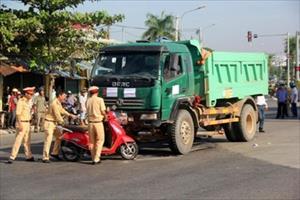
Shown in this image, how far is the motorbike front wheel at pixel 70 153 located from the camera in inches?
491

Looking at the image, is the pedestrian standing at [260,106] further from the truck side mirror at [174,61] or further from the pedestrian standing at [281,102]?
the pedestrian standing at [281,102]

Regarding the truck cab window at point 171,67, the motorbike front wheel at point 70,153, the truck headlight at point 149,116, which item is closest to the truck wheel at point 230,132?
the truck cab window at point 171,67

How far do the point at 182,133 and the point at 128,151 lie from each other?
158cm

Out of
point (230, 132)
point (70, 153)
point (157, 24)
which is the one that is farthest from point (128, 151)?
point (157, 24)

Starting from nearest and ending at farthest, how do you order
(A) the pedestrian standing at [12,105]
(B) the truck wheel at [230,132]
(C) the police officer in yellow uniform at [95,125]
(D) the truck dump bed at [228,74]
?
(C) the police officer in yellow uniform at [95,125], (D) the truck dump bed at [228,74], (B) the truck wheel at [230,132], (A) the pedestrian standing at [12,105]

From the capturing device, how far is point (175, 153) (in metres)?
13.6

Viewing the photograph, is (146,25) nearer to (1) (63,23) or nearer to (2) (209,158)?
(1) (63,23)

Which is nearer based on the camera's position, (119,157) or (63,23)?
(119,157)

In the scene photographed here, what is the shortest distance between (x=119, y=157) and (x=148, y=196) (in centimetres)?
457

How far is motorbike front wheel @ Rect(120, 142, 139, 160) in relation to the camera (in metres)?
12.6

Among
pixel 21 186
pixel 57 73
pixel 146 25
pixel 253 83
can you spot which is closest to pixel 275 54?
pixel 146 25

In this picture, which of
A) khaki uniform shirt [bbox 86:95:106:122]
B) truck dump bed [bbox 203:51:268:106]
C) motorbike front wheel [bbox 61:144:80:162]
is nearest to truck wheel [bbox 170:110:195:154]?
truck dump bed [bbox 203:51:268:106]

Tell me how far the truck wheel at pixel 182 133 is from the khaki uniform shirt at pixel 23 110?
323 centimetres

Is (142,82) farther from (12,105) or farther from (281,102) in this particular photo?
(281,102)
